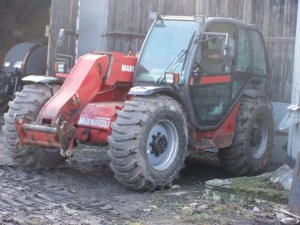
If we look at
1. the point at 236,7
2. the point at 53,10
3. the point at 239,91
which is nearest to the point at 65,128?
the point at 239,91

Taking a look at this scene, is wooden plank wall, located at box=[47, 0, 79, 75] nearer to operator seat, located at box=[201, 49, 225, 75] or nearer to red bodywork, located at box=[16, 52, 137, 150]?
red bodywork, located at box=[16, 52, 137, 150]

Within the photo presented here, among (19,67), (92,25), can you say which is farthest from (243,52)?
(19,67)

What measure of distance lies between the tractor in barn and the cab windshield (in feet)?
18.0

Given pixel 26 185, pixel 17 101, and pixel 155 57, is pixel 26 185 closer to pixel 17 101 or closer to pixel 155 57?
pixel 17 101

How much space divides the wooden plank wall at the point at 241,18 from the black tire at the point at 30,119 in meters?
4.29

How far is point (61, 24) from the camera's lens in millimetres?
13375

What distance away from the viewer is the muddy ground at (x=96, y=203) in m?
6.29

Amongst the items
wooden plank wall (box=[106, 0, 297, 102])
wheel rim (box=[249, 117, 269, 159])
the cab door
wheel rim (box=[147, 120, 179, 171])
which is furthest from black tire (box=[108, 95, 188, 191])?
wooden plank wall (box=[106, 0, 297, 102])

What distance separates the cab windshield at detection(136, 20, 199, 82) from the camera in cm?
840

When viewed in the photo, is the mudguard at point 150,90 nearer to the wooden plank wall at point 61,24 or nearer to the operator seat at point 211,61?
the operator seat at point 211,61

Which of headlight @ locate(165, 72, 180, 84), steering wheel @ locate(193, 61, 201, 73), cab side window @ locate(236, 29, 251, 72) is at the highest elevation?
cab side window @ locate(236, 29, 251, 72)

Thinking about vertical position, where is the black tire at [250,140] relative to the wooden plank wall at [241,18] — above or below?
below

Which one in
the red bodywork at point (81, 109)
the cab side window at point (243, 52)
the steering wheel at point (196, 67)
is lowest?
the red bodywork at point (81, 109)

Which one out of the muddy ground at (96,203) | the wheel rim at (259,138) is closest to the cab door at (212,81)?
the wheel rim at (259,138)
